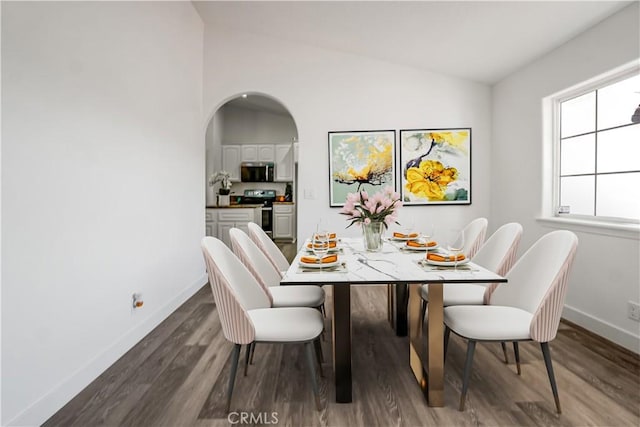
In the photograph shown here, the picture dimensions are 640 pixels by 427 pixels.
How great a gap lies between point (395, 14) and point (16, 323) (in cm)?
348

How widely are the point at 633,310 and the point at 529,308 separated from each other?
3.74 feet

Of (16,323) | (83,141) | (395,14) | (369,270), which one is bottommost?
(16,323)

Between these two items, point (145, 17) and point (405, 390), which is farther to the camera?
point (145, 17)

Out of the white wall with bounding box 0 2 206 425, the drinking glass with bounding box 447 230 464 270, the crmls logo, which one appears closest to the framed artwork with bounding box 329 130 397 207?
the drinking glass with bounding box 447 230 464 270

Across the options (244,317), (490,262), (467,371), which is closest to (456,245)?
(490,262)

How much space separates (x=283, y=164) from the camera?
8023mm

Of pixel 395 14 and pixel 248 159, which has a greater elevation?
pixel 395 14

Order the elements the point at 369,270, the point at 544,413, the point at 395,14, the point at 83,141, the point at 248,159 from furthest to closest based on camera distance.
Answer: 1. the point at 248,159
2. the point at 395,14
3. the point at 83,141
4. the point at 369,270
5. the point at 544,413

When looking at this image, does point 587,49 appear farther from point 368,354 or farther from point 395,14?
point 368,354

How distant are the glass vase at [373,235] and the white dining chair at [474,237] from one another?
3.15 feet

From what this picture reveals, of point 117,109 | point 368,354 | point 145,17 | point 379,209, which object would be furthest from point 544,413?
point 145,17

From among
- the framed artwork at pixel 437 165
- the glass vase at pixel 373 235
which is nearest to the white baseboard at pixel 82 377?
the glass vase at pixel 373 235

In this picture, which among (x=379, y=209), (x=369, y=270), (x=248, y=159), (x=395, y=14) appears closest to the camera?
(x=369, y=270)

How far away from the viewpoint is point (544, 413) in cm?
167
